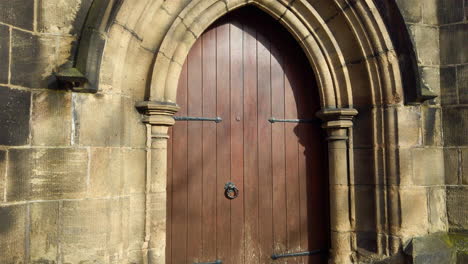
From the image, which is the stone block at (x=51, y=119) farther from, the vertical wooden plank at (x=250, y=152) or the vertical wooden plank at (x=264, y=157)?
the vertical wooden plank at (x=264, y=157)

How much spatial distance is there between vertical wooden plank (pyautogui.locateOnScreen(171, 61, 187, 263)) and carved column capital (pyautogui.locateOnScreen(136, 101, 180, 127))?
30 centimetres

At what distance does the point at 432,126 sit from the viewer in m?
3.36

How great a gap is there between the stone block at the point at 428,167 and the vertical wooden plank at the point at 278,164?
1214mm

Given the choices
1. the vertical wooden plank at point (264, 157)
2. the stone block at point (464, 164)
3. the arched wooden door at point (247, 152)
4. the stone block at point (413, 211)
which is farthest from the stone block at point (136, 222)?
the stone block at point (464, 164)

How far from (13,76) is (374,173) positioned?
303 cm

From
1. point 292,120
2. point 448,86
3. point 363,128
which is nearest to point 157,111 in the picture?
point 292,120

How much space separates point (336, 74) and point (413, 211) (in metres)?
1.45

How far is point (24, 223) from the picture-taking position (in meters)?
2.30

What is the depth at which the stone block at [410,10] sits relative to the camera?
11.2ft

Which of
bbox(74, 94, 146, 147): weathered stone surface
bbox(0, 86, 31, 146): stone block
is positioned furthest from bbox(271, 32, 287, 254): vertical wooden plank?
bbox(0, 86, 31, 146): stone block

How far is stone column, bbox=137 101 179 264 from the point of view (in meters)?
2.80

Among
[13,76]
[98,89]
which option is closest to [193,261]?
[98,89]

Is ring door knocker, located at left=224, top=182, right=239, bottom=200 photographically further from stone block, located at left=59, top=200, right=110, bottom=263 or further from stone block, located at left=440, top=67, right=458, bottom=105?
stone block, located at left=440, top=67, right=458, bottom=105

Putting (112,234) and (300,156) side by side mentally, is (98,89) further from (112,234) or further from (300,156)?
(300,156)
